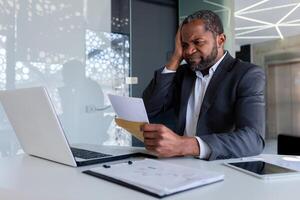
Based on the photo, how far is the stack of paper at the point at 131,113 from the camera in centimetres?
117

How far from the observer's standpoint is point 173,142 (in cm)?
108

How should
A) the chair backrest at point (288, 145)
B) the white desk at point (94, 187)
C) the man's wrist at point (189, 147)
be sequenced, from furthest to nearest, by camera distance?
1. the chair backrest at point (288, 145)
2. the man's wrist at point (189, 147)
3. the white desk at point (94, 187)

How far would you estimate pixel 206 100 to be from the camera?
1468mm

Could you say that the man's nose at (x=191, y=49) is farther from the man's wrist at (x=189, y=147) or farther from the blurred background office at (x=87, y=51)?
the blurred background office at (x=87, y=51)

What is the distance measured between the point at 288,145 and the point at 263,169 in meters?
1.20

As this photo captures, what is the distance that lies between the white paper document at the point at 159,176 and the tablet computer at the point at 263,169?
4.5 inches

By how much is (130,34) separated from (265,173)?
2.85 metres

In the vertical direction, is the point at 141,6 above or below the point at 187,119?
above

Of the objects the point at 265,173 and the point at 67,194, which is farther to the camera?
the point at 265,173

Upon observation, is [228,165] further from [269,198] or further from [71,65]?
[71,65]

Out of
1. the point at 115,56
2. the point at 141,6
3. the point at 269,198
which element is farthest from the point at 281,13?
the point at 269,198

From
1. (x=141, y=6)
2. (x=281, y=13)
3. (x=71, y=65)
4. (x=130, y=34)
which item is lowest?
(x=71, y=65)

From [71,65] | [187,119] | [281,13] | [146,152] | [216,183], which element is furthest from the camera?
[281,13]

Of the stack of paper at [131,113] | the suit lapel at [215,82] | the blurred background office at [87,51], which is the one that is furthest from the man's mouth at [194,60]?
the blurred background office at [87,51]
